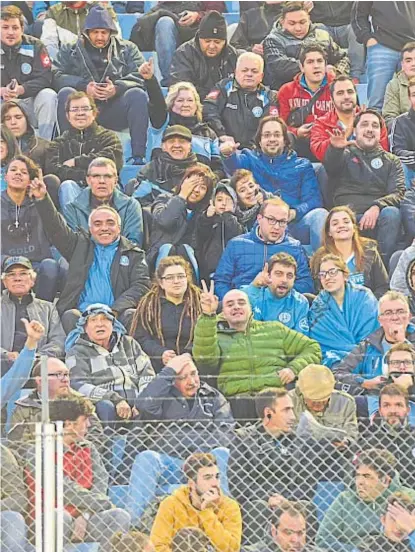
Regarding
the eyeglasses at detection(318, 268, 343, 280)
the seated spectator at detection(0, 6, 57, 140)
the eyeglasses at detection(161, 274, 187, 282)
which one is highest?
the seated spectator at detection(0, 6, 57, 140)

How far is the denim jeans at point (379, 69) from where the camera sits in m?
10.5

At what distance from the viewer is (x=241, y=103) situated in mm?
10219

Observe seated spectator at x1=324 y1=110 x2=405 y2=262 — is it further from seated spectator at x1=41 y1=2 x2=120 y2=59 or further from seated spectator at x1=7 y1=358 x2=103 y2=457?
seated spectator at x1=7 y1=358 x2=103 y2=457

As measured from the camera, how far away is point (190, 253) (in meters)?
9.49

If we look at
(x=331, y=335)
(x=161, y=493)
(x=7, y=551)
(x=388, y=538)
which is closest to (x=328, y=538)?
(x=388, y=538)

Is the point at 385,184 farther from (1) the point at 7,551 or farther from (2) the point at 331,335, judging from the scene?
(1) the point at 7,551

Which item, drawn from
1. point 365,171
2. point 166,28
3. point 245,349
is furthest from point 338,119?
point 245,349

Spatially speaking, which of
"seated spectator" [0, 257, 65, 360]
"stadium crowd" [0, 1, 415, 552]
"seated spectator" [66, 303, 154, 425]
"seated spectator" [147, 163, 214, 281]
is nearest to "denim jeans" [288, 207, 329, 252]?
"stadium crowd" [0, 1, 415, 552]

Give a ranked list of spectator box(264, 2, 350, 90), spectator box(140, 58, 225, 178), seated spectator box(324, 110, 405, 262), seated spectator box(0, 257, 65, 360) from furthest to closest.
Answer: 1. spectator box(264, 2, 350, 90)
2. spectator box(140, 58, 225, 178)
3. seated spectator box(324, 110, 405, 262)
4. seated spectator box(0, 257, 65, 360)

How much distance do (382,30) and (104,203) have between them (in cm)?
257

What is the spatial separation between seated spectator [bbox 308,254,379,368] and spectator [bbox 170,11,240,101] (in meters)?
1.84

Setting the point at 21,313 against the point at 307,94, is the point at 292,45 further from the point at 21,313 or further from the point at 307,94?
the point at 21,313

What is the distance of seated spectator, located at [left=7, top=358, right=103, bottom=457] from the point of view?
659cm

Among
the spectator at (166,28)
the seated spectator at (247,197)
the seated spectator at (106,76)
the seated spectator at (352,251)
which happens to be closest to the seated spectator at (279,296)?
the seated spectator at (352,251)
